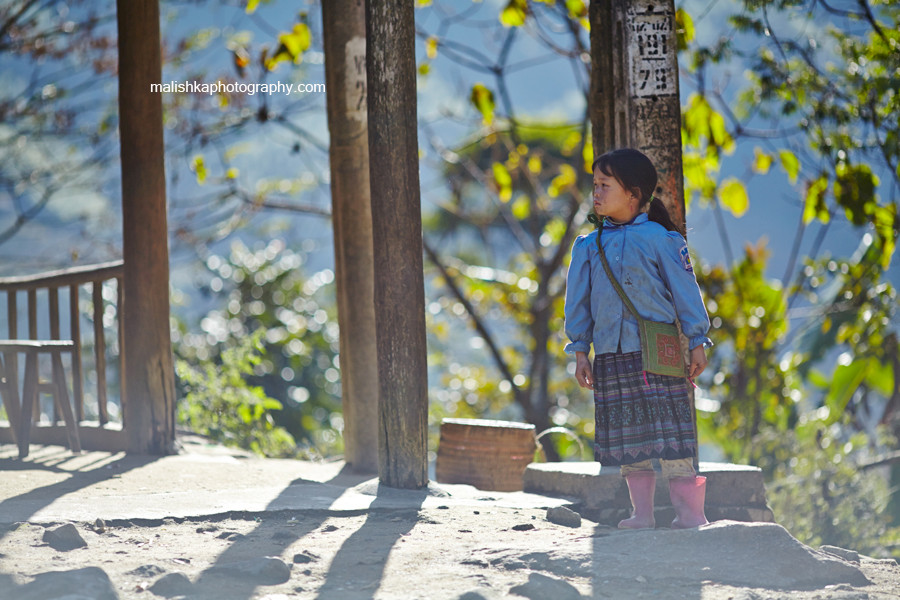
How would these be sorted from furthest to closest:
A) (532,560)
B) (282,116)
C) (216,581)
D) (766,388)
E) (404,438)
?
(282,116) < (766,388) < (404,438) < (532,560) < (216,581)

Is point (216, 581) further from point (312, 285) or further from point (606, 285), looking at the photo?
point (312, 285)

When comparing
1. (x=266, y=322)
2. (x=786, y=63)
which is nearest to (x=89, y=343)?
(x=266, y=322)

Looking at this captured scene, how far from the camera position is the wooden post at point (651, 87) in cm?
395

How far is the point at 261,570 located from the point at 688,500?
1.61 metres

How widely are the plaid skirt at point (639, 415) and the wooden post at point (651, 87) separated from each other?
0.82 m

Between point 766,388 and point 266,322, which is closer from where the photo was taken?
point 766,388

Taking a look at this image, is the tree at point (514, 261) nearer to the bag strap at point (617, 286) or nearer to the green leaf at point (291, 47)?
the green leaf at point (291, 47)

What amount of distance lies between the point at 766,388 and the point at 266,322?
7069 millimetres

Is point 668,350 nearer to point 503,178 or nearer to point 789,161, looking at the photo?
point 789,161

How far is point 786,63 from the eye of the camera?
22.9 ft

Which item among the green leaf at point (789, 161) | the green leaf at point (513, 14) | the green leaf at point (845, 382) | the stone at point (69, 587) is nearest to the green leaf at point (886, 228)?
the green leaf at point (789, 161)

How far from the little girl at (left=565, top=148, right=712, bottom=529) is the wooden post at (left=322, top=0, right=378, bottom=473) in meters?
1.95

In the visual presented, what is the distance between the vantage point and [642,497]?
3521 millimetres

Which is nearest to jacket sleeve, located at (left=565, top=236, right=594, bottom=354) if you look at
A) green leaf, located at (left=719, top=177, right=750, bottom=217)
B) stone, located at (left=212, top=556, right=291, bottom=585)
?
stone, located at (left=212, top=556, right=291, bottom=585)
